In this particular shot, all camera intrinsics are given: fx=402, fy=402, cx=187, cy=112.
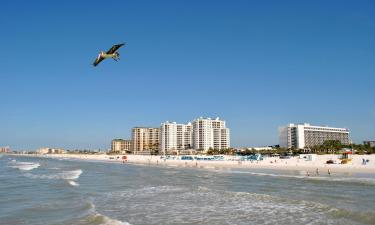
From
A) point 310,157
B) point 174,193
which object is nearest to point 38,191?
point 174,193

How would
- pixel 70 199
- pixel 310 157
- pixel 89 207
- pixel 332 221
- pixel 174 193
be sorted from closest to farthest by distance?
pixel 332 221 < pixel 89 207 < pixel 70 199 < pixel 174 193 < pixel 310 157

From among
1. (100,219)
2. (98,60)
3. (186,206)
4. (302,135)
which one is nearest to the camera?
(98,60)

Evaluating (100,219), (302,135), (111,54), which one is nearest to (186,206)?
(100,219)

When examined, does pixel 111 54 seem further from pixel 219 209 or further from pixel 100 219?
pixel 219 209

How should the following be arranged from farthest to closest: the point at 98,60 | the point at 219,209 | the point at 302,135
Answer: the point at 302,135, the point at 219,209, the point at 98,60

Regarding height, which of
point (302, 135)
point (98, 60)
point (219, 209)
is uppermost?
point (302, 135)

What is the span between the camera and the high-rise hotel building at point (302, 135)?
18275 cm

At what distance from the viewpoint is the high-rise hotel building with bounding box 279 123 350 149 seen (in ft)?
600

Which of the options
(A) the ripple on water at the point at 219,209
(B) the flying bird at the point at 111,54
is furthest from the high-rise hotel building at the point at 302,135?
(B) the flying bird at the point at 111,54

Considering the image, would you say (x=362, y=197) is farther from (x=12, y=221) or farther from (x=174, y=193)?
(x=12, y=221)

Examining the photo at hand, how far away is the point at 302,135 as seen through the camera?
7210 inches

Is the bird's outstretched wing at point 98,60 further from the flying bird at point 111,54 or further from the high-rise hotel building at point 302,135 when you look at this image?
the high-rise hotel building at point 302,135

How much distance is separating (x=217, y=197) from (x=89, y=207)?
8408 mm

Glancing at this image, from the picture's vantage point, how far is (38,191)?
95.6 ft
